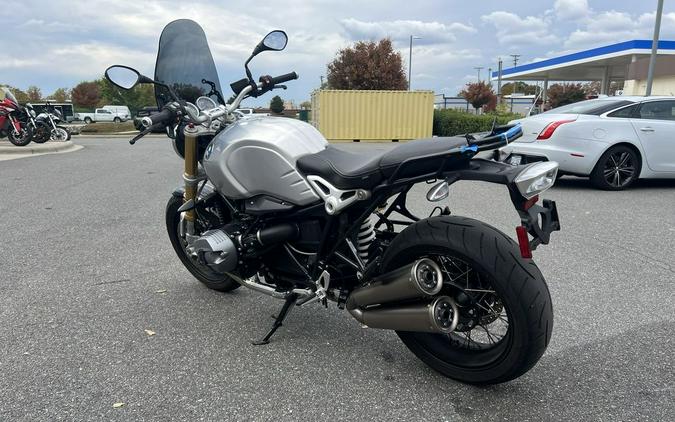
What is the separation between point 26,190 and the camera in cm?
816

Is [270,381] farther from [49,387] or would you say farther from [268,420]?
[49,387]

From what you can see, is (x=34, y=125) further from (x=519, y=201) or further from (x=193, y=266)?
(x=519, y=201)

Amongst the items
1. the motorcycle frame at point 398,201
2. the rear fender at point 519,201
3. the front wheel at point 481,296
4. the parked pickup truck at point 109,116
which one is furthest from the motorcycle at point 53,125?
the parked pickup truck at point 109,116

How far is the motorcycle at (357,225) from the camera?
2.21 metres

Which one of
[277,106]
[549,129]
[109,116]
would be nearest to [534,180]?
[277,106]

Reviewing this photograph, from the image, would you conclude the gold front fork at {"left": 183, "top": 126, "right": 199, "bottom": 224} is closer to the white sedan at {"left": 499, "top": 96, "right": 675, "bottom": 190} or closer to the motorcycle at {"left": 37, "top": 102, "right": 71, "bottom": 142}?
the white sedan at {"left": 499, "top": 96, "right": 675, "bottom": 190}

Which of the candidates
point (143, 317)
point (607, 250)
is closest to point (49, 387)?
point (143, 317)

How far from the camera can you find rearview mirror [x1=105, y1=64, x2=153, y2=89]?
2.83 meters

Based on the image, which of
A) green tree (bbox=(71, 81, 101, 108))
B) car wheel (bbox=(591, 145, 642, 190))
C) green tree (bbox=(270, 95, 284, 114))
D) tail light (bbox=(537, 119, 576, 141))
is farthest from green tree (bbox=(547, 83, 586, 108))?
green tree (bbox=(71, 81, 101, 108))

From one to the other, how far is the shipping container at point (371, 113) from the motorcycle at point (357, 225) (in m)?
20.6

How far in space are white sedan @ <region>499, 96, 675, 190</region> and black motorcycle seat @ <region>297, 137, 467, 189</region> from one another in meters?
5.65

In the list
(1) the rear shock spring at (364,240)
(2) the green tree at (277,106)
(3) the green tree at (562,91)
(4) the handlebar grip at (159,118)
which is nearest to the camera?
(1) the rear shock spring at (364,240)

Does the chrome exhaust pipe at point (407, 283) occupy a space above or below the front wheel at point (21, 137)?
above

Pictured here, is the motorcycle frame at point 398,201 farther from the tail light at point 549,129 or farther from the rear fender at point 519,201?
the tail light at point 549,129
